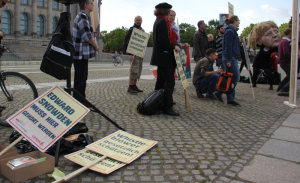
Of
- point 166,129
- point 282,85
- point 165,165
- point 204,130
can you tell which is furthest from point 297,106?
point 165,165

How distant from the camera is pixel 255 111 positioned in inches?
218

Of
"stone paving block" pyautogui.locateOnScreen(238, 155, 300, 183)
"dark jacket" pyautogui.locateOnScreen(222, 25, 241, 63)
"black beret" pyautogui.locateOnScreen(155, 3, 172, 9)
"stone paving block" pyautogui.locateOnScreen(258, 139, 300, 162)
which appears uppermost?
"black beret" pyautogui.locateOnScreen(155, 3, 172, 9)

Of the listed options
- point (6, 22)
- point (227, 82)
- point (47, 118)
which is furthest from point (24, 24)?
point (47, 118)

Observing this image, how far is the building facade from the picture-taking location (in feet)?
180

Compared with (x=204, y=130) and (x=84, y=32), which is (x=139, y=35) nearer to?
(x=84, y=32)

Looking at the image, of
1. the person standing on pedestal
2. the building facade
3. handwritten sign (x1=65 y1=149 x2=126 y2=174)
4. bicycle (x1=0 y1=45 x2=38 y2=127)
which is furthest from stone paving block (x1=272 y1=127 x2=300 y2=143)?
the building facade

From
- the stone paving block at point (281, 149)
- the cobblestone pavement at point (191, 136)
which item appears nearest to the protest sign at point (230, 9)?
the cobblestone pavement at point (191, 136)

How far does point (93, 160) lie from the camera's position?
8.77ft

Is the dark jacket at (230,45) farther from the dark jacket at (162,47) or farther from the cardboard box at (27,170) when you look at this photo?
the cardboard box at (27,170)

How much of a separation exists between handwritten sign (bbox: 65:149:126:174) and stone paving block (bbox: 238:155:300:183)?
46.2 inches

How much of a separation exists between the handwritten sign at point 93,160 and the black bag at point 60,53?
922 mm

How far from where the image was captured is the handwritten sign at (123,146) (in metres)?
2.80

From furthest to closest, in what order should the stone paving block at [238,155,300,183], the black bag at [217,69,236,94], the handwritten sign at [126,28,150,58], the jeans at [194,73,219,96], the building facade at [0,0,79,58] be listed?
the building facade at [0,0,79,58] → the handwritten sign at [126,28,150,58] → the jeans at [194,73,219,96] → the black bag at [217,69,236,94] → the stone paving block at [238,155,300,183]

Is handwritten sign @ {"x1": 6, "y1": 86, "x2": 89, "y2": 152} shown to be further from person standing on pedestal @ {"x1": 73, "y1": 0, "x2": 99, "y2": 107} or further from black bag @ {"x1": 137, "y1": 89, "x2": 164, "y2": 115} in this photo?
black bag @ {"x1": 137, "y1": 89, "x2": 164, "y2": 115}
